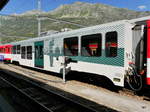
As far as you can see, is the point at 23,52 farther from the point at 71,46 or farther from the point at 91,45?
the point at 91,45

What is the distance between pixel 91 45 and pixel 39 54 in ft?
20.1

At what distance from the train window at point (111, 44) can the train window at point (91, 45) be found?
42 centimetres

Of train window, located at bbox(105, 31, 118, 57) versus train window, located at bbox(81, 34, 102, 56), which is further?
train window, located at bbox(81, 34, 102, 56)

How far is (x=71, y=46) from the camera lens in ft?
30.5

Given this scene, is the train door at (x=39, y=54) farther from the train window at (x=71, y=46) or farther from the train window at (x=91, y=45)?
the train window at (x=91, y=45)

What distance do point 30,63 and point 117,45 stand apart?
9588mm

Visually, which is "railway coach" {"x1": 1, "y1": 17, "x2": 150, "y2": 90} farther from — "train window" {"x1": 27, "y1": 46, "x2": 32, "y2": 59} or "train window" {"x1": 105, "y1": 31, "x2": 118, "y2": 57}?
"train window" {"x1": 27, "y1": 46, "x2": 32, "y2": 59}

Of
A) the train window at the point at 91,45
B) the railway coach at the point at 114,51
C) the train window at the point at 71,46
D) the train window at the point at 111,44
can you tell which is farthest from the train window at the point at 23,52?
the train window at the point at 111,44

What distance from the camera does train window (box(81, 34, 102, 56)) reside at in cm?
759

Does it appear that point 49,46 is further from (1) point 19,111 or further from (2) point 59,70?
(1) point 19,111

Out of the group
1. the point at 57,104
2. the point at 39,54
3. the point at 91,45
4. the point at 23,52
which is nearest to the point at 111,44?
the point at 91,45

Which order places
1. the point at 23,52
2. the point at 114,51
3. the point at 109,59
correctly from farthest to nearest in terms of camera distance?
the point at 23,52 → the point at 109,59 → the point at 114,51

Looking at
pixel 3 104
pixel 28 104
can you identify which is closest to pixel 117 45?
pixel 28 104

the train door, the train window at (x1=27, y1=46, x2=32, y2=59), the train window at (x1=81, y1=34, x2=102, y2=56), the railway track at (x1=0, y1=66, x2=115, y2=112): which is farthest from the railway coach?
the train window at (x1=27, y1=46, x2=32, y2=59)
